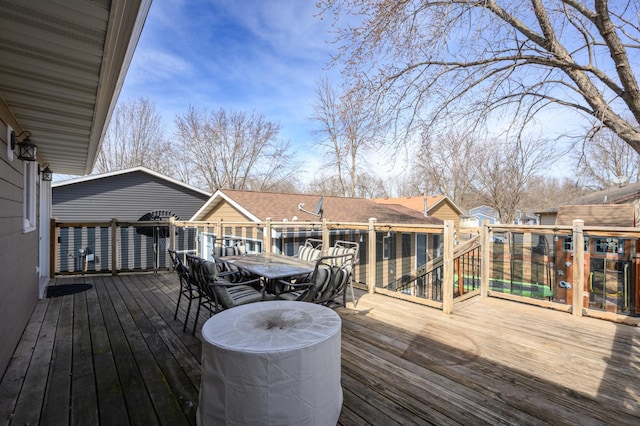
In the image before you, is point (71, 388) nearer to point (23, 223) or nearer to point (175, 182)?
point (23, 223)

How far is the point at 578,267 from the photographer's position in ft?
11.9

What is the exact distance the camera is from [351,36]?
18.0ft

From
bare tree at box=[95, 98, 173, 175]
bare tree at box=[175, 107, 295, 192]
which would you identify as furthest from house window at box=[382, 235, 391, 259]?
bare tree at box=[95, 98, 173, 175]

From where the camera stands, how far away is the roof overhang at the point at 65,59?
5.51 ft

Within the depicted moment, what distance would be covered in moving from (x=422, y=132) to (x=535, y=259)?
129 inches

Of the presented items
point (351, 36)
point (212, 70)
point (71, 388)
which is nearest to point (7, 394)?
point (71, 388)

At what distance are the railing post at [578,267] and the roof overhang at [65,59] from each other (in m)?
4.71

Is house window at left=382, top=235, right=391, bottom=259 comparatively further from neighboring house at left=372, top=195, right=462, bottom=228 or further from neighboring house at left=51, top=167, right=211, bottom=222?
neighboring house at left=51, top=167, right=211, bottom=222

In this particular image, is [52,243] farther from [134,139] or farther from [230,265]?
[134,139]

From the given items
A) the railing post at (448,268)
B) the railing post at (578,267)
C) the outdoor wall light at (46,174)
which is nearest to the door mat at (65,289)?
the outdoor wall light at (46,174)

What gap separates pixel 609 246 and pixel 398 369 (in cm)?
347

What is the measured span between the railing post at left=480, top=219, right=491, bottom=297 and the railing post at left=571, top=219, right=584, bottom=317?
1.02m

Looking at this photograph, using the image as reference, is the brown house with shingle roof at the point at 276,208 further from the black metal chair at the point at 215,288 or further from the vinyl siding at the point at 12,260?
the black metal chair at the point at 215,288

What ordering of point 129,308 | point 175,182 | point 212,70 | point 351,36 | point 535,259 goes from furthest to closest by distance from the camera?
point 212,70
point 175,182
point 351,36
point 535,259
point 129,308
